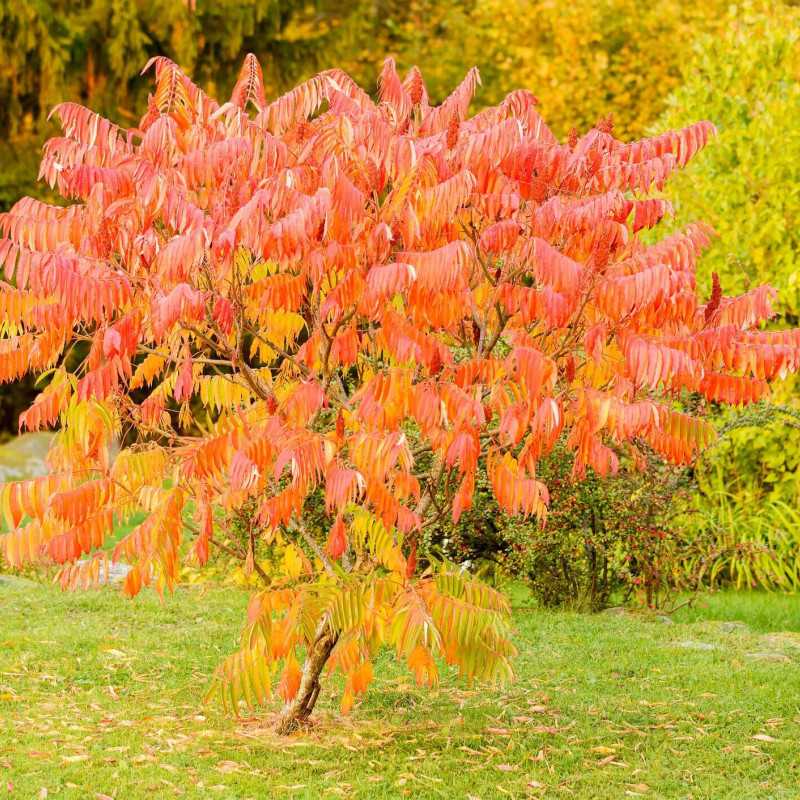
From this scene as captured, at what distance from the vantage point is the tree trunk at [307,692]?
19.8ft

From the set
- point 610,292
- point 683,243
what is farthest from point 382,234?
point 683,243

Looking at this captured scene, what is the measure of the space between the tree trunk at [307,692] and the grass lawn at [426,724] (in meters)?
0.10

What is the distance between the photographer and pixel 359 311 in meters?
5.10

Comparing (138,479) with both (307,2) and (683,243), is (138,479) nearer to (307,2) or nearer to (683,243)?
(683,243)

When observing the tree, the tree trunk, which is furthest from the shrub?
the tree

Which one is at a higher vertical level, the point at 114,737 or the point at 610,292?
the point at 610,292

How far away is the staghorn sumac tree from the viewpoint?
4836mm

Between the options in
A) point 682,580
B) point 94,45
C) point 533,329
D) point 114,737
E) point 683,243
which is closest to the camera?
point 683,243

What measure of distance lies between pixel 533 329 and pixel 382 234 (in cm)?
110

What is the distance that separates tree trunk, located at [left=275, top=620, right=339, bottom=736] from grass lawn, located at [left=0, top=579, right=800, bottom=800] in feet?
0.31

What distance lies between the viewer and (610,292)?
4.85m

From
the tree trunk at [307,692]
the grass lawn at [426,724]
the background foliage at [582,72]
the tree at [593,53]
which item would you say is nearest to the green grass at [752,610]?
the background foliage at [582,72]

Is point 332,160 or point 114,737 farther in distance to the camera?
point 114,737

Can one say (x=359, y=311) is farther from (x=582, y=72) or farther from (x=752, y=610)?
(x=582, y=72)
